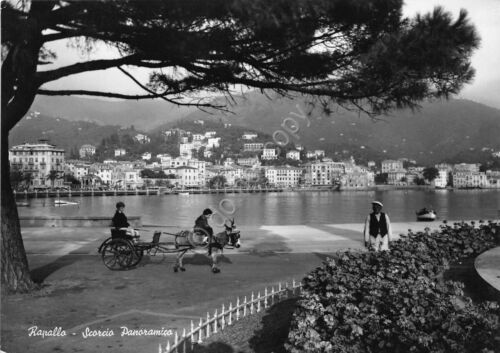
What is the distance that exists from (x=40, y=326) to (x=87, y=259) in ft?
16.2

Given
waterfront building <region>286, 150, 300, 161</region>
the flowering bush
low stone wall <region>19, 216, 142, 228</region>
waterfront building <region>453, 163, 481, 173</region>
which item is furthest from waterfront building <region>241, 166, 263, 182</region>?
the flowering bush

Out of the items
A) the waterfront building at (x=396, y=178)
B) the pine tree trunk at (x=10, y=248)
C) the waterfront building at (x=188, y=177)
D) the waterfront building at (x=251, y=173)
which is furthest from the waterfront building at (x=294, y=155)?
the pine tree trunk at (x=10, y=248)

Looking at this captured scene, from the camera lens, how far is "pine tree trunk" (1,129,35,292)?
7.24 m

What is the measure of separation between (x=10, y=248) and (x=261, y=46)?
4731mm

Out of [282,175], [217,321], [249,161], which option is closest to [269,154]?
[249,161]

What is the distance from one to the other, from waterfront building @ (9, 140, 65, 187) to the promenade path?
66519 mm

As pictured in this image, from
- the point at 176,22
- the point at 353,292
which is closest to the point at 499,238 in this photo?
the point at 353,292

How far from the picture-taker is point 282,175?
175 m

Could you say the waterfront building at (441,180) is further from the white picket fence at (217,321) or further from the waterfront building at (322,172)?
the white picket fence at (217,321)

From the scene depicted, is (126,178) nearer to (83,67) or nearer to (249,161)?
(249,161)

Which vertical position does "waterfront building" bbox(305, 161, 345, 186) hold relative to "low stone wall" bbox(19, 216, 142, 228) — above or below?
above

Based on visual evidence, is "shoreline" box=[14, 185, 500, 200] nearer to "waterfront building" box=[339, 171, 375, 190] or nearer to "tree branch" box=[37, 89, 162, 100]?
"waterfront building" box=[339, 171, 375, 190]

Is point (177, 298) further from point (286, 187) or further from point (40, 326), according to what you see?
point (286, 187)

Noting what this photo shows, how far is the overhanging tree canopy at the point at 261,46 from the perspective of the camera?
18.0 feet
